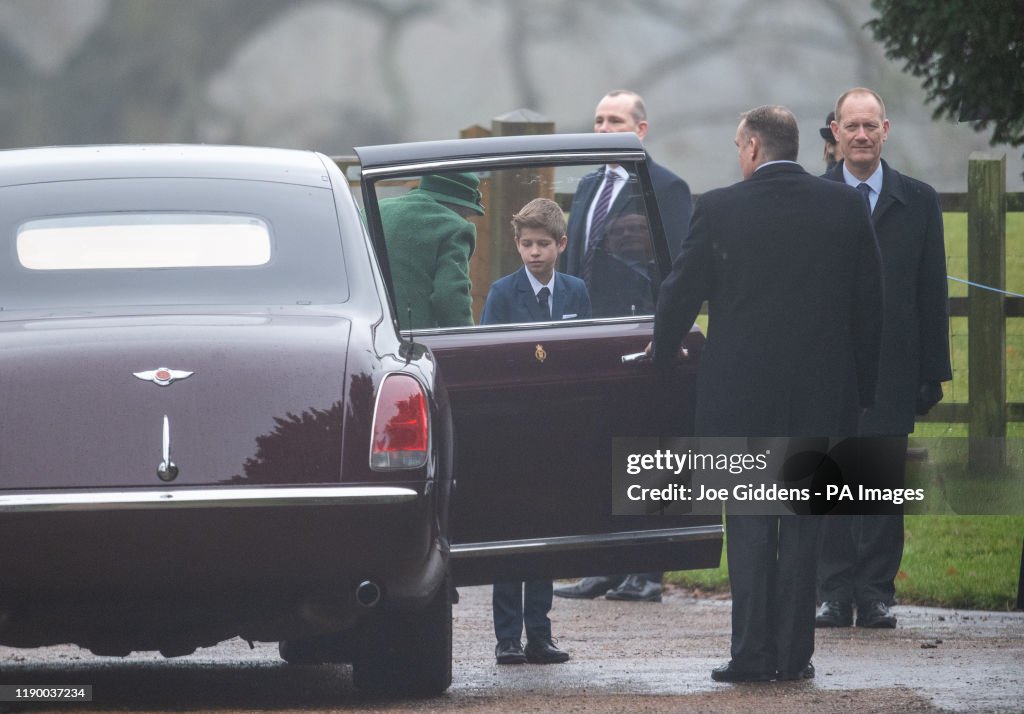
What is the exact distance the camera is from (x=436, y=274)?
5941 millimetres

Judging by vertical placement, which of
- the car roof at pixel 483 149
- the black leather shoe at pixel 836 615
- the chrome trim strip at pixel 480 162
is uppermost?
the car roof at pixel 483 149

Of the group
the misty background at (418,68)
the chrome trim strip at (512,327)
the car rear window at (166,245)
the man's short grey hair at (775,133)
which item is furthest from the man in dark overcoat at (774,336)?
the misty background at (418,68)

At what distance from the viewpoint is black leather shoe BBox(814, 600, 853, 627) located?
7.07 m

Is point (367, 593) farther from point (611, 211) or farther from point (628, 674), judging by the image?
point (611, 211)

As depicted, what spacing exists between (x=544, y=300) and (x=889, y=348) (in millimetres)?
1643

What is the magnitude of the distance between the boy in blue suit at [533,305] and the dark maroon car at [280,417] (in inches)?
5.7

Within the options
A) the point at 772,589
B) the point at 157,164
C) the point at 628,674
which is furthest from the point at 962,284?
the point at 157,164

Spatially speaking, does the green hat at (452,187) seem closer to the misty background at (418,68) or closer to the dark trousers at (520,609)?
the dark trousers at (520,609)

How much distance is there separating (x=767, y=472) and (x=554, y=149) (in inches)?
46.1

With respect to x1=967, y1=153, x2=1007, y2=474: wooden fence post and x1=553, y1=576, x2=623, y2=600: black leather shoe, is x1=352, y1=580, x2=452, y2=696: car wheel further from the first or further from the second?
x1=967, y1=153, x2=1007, y2=474: wooden fence post

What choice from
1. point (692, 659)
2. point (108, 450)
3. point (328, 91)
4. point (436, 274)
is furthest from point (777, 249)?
point (328, 91)

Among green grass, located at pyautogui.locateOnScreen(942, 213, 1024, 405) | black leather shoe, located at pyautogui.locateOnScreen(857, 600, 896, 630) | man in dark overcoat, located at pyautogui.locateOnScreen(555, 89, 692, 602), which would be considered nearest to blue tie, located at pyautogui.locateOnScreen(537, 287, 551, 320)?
man in dark overcoat, located at pyautogui.locateOnScreen(555, 89, 692, 602)

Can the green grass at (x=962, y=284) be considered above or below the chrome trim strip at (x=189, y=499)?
above

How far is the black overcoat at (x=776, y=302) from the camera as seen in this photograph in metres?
5.73
